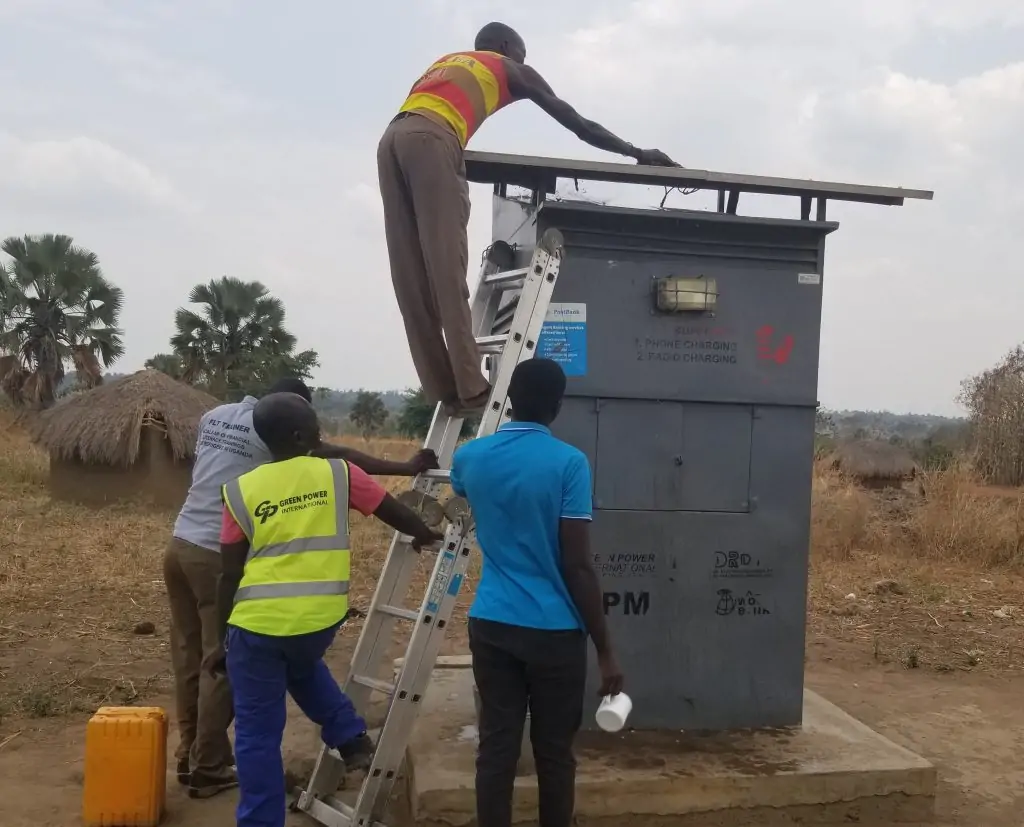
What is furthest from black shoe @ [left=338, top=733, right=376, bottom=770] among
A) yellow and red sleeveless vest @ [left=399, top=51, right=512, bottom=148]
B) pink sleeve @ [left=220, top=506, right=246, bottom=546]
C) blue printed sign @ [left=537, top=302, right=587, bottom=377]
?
yellow and red sleeveless vest @ [left=399, top=51, right=512, bottom=148]

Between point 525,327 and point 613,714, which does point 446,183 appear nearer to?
point 525,327

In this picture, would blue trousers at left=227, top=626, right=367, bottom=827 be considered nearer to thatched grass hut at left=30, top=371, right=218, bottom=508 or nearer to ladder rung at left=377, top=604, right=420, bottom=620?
ladder rung at left=377, top=604, right=420, bottom=620

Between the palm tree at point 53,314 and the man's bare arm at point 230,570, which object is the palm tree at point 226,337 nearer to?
the palm tree at point 53,314

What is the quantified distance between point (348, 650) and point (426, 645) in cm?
389

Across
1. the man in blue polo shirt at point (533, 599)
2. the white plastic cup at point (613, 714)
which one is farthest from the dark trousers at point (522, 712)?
the white plastic cup at point (613, 714)

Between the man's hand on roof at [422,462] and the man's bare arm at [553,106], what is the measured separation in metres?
1.51

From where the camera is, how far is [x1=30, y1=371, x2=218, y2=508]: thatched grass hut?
1480cm

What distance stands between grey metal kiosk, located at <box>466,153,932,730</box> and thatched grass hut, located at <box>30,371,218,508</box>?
1192 centimetres

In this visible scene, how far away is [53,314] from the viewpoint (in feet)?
69.2

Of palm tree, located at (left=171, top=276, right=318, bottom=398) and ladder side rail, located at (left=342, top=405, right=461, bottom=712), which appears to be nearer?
ladder side rail, located at (left=342, top=405, right=461, bottom=712)

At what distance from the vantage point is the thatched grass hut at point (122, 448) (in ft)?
48.6

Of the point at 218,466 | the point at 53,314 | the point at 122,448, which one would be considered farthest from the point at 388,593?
the point at 53,314

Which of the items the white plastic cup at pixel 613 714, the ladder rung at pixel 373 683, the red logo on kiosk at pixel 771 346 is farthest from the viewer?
the red logo on kiosk at pixel 771 346

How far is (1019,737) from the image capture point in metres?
5.59
